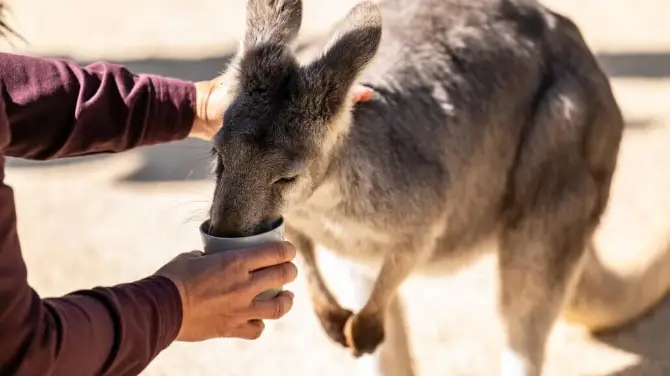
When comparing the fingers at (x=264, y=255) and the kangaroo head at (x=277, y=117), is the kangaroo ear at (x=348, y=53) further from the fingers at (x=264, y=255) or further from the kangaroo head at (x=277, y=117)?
the fingers at (x=264, y=255)

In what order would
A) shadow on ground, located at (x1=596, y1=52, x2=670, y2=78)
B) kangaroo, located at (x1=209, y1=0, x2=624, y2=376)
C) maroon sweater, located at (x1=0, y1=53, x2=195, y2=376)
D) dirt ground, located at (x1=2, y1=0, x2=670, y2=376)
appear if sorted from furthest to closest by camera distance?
shadow on ground, located at (x1=596, y1=52, x2=670, y2=78), dirt ground, located at (x1=2, y1=0, x2=670, y2=376), kangaroo, located at (x1=209, y1=0, x2=624, y2=376), maroon sweater, located at (x1=0, y1=53, x2=195, y2=376)

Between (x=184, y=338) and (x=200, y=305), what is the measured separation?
0.28 feet

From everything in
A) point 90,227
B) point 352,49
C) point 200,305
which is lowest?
point 90,227

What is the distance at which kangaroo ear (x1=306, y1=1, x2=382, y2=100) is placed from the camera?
57.7 inches

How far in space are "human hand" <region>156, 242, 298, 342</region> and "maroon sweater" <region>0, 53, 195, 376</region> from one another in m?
0.03

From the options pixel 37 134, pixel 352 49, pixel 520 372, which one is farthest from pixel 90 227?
pixel 352 49

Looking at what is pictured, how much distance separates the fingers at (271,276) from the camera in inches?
54.8

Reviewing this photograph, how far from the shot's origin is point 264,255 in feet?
4.42

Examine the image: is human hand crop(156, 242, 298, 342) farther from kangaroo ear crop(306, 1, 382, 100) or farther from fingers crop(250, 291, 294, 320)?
kangaroo ear crop(306, 1, 382, 100)

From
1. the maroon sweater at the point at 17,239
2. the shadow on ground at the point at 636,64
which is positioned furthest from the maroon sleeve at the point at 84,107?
the shadow on ground at the point at 636,64

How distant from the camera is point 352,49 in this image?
1.46 m

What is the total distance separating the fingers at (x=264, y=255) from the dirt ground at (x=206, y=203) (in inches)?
26.0

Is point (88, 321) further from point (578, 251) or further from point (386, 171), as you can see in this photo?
point (578, 251)

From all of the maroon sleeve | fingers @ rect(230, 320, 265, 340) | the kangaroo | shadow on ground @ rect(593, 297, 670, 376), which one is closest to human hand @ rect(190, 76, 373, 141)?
the maroon sleeve
